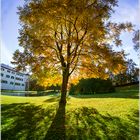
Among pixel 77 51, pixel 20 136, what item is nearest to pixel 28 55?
pixel 77 51

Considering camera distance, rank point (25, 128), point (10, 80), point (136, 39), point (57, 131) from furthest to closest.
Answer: point (10, 80) < point (136, 39) < point (25, 128) < point (57, 131)

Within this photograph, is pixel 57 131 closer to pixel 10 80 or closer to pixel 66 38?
pixel 66 38

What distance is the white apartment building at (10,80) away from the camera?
97.2 meters

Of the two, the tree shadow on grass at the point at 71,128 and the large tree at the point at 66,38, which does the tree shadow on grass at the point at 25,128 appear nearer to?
the tree shadow on grass at the point at 71,128

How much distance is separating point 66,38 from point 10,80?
87000 mm

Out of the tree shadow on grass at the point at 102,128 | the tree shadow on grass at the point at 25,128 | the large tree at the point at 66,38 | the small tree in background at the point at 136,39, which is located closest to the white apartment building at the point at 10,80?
the small tree in background at the point at 136,39

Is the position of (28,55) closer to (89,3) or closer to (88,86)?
(89,3)

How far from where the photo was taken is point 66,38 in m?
19.5

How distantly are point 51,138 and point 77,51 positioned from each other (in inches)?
462

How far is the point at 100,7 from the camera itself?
18500 mm

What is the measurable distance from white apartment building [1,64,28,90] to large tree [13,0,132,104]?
7746 cm

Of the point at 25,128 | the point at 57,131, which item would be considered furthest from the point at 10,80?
the point at 57,131

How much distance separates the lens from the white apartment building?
97.2 meters

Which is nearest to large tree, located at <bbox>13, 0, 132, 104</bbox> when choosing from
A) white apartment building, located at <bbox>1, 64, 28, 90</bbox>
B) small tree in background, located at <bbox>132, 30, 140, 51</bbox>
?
small tree in background, located at <bbox>132, 30, 140, 51</bbox>
